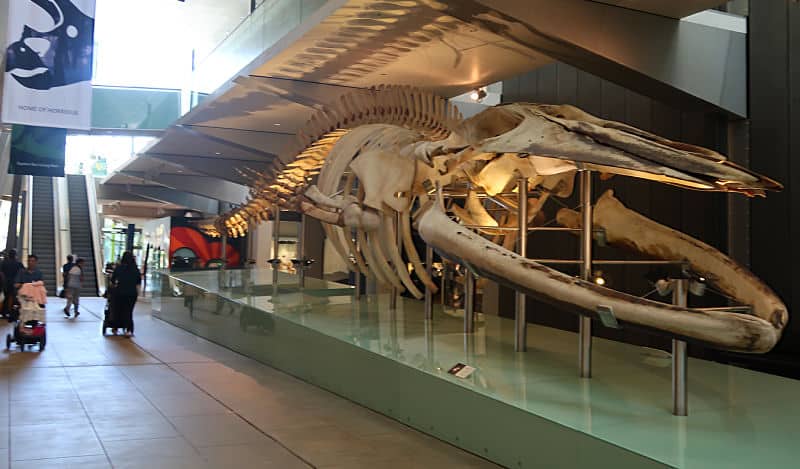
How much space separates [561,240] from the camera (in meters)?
11.4

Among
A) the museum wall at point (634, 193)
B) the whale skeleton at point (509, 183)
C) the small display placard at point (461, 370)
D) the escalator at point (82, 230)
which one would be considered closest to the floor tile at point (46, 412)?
the small display placard at point (461, 370)

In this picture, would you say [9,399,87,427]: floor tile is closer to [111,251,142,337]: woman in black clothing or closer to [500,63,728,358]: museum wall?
[500,63,728,358]: museum wall

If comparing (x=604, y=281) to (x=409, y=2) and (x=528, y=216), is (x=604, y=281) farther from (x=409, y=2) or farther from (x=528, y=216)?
(x=409, y=2)

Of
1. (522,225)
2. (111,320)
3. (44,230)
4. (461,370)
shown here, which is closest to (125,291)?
(111,320)

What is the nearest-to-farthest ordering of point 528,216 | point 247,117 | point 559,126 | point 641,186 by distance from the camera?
point 559,126, point 528,216, point 641,186, point 247,117

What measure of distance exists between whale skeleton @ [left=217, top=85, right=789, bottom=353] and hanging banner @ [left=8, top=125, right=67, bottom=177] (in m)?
5.23

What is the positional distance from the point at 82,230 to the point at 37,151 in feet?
42.4

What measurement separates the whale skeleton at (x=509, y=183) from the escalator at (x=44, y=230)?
1504 centimetres

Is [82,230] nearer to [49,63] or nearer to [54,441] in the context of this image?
[49,63]

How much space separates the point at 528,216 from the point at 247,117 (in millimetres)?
8079

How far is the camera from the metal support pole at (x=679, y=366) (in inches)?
187

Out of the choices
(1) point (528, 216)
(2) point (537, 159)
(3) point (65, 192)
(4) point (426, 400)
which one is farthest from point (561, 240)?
(3) point (65, 192)

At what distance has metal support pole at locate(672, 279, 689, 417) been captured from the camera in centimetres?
476

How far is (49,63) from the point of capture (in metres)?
9.97
